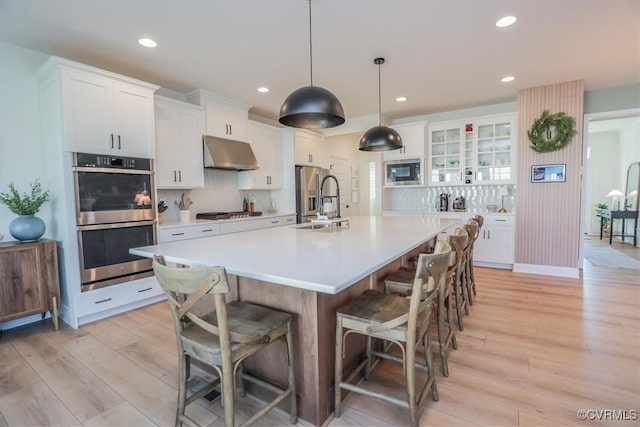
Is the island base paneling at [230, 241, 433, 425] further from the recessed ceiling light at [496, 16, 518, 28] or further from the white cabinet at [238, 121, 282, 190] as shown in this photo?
the white cabinet at [238, 121, 282, 190]

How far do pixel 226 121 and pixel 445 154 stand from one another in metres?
3.76

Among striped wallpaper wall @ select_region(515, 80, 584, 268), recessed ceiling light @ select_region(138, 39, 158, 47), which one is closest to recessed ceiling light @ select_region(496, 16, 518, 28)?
striped wallpaper wall @ select_region(515, 80, 584, 268)

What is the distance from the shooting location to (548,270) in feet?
14.8

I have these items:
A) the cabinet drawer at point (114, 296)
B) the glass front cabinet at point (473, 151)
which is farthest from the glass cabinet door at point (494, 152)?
the cabinet drawer at point (114, 296)

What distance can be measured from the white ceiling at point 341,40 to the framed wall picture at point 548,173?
1161 millimetres

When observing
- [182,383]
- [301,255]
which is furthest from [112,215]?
[301,255]

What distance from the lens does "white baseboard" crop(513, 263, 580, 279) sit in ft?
14.2

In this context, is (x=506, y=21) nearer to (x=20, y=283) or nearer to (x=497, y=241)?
(x=497, y=241)

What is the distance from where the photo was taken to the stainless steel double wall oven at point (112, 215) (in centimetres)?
295

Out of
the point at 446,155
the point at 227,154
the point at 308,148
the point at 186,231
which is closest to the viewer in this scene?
the point at 186,231

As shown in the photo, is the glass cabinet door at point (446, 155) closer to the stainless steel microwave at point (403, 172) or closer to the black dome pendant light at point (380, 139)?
the stainless steel microwave at point (403, 172)

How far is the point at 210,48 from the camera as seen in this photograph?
3051 millimetres

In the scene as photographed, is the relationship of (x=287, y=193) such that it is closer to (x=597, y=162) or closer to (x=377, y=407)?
(x=377, y=407)

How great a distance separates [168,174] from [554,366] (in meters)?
4.17
